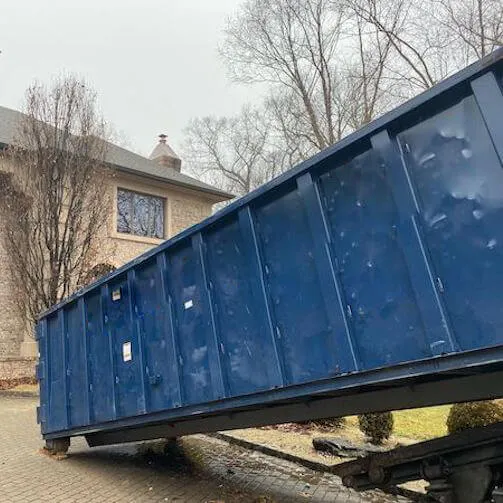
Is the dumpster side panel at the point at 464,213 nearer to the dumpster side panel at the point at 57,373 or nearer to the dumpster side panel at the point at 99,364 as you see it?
the dumpster side panel at the point at 99,364

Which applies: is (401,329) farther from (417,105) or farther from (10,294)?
(10,294)

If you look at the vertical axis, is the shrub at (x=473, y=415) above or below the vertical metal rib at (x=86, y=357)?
below

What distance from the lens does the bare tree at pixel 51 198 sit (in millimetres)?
14547

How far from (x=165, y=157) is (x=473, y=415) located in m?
22.5

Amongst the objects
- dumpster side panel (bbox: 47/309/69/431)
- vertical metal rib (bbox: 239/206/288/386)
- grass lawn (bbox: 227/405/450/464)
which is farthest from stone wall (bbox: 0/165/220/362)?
vertical metal rib (bbox: 239/206/288/386)

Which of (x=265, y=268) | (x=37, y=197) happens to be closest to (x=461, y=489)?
(x=265, y=268)

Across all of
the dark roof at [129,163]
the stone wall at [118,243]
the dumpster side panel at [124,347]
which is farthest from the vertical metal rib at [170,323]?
the dark roof at [129,163]

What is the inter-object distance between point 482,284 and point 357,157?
1.18 meters

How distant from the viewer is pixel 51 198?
14.7 m

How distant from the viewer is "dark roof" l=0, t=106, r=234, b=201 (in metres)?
16.6

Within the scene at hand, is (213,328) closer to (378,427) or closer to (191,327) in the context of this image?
(191,327)

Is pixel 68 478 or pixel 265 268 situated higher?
pixel 265 268

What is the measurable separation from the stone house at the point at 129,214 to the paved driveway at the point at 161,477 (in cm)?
846

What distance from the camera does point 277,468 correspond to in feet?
20.9
